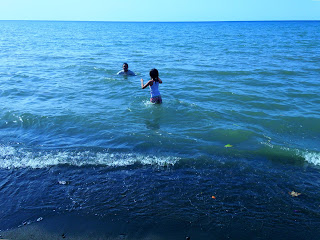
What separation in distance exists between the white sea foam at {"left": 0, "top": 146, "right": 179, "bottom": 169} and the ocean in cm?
2

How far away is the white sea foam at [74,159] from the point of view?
5973mm

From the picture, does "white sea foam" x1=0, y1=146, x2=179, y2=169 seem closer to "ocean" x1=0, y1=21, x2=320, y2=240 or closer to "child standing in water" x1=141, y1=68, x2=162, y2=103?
"ocean" x1=0, y1=21, x2=320, y2=240

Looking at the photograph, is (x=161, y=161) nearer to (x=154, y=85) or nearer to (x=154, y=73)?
(x=154, y=73)

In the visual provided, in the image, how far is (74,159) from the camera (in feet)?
20.3

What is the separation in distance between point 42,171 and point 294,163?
5180 mm

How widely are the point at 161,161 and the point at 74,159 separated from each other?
1864 millimetres

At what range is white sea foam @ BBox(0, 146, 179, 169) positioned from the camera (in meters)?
5.97

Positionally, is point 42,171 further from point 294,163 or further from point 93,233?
point 294,163

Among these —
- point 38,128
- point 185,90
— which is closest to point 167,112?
point 185,90

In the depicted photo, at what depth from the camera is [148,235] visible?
13.3 ft

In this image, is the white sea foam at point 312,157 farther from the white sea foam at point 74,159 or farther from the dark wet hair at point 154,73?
the dark wet hair at point 154,73

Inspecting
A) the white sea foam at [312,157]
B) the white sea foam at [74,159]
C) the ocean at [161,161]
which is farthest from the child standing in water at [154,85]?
the white sea foam at [312,157]

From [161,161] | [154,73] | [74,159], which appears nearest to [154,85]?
[154,73]

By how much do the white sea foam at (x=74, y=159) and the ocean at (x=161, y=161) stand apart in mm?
22
